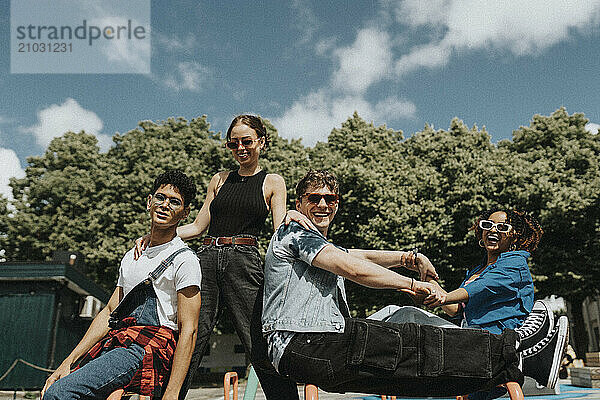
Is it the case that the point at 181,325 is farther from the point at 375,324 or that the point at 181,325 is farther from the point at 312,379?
the point at 375,324

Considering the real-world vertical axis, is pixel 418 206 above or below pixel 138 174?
below

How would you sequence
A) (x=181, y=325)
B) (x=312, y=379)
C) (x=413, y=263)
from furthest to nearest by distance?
(x=413, y=263) < (x=181, y=325) < (x=312, y=379)

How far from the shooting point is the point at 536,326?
3264 millimetres

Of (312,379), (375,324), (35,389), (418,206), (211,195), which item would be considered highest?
→ (418,206)

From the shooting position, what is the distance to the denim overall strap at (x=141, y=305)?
2.75m

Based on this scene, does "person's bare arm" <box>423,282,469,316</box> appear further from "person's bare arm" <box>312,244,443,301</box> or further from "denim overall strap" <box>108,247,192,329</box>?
"denim overall strap" <box>108,247,192,329</box>

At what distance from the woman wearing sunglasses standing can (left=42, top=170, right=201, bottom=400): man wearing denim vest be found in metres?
0.28

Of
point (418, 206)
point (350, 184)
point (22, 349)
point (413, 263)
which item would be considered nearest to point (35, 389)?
point (22, 349)

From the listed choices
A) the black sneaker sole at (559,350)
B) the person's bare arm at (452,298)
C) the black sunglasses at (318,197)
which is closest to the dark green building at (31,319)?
the black sunglasses at (318,197)

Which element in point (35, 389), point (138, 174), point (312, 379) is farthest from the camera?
point (138, 174)

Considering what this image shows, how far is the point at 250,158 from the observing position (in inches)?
159

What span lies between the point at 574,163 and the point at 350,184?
11.5 meters

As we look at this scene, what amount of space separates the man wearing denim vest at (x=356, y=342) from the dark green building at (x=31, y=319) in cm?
1618

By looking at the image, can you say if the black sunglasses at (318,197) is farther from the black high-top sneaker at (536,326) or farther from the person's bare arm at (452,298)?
the black high-top sneaker at (536,326)
